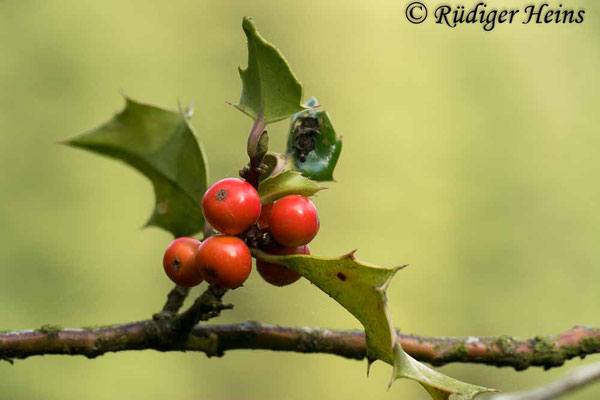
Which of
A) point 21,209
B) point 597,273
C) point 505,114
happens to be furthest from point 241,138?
point 597,273

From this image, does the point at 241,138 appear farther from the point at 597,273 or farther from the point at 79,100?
the point at 597,273

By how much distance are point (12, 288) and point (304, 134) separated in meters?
2.52

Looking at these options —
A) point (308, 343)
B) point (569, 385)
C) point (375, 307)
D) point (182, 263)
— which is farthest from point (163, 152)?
point (569, 385)

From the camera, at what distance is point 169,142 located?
1.06 meters

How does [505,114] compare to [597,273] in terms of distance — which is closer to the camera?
[597,273]

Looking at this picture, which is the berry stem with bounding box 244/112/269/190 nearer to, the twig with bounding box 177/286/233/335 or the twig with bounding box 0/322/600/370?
the twig with bounding box 177/286/233/335

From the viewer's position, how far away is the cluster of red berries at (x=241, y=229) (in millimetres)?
845

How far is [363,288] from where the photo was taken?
0.76 meters

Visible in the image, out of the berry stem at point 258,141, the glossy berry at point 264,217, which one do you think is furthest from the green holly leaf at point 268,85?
the glossy berry at point 264,217

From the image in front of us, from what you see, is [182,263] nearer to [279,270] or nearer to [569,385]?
[279,270]

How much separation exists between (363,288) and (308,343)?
29cm

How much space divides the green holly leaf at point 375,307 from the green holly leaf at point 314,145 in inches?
6.8

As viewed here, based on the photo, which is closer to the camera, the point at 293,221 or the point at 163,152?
the point at 293,221

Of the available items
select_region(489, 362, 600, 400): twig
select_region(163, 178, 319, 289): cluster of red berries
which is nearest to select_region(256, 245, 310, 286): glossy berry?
select_region(163, 178, 319, 289): cluster of red berries
